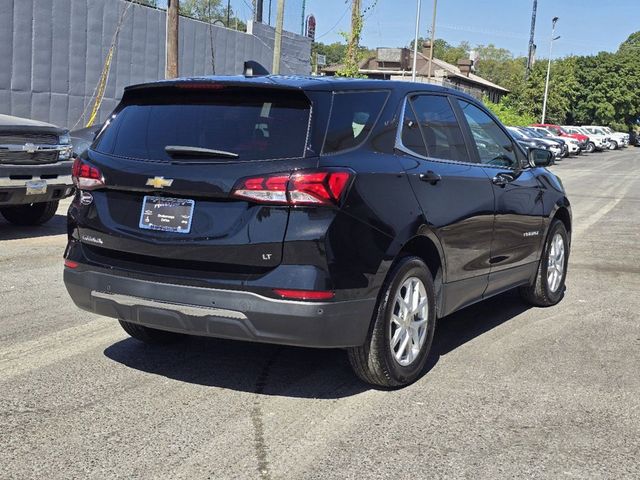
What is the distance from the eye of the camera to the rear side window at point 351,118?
4191 millimetres

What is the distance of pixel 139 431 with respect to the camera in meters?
3.91

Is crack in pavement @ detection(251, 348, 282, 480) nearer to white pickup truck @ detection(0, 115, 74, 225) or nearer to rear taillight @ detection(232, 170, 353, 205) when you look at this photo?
rear taillight @ detection(232, 170, 353, 205)

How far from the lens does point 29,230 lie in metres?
10.6

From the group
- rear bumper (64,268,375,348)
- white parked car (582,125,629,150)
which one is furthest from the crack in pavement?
white parked car (582,125,629,150)

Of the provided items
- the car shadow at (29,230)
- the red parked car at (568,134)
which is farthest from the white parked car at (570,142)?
the car shadow at (29,230)

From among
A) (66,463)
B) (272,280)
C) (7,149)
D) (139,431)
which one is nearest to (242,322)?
(272,280)

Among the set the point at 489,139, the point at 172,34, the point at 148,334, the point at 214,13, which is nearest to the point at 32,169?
the point at 148,334

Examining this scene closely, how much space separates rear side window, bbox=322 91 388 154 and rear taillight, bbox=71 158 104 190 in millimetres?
1349

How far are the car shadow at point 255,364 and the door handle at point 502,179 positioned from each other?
1172 mm

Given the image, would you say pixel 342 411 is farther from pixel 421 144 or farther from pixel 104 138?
pixel 104 138

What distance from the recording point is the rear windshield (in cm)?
415

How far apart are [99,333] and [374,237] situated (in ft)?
8.15

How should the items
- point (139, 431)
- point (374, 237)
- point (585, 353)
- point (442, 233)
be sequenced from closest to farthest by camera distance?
point (139, 431) → point (374, 237) → point (442, 233) → point (585, 353)

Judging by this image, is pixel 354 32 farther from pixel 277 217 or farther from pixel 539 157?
pixel 277 217
